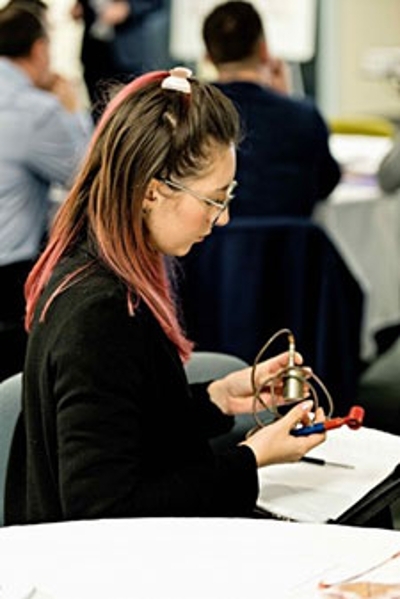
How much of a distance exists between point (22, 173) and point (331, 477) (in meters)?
1.89

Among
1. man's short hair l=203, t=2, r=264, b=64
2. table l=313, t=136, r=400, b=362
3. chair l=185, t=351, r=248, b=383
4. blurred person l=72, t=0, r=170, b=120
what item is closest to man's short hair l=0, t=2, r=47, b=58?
man's short hair l=203, t=2, r=264, b=64

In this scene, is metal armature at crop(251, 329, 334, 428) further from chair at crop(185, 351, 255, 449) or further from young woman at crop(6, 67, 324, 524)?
chair at crop(185, 351, 255, 449)

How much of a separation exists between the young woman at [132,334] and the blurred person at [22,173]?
1.61 metres

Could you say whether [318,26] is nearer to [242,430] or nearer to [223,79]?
[223,79]

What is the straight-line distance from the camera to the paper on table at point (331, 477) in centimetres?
173

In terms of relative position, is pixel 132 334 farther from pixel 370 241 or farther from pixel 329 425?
pixel 370 241

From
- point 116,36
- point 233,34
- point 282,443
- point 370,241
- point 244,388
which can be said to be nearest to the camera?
point 282,443

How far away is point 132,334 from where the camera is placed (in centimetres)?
163

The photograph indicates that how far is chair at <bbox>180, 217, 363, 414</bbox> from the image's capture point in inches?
134

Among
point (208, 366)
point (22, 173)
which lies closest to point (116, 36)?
point (22, 173)

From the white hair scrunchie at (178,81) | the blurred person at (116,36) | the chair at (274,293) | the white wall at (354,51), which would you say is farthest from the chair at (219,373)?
the white wall at (354,51)

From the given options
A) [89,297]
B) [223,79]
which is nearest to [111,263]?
[89,297]

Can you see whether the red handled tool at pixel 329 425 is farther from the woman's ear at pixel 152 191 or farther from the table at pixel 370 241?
the table at pixel 370 241

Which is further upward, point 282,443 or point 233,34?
point 233,34
